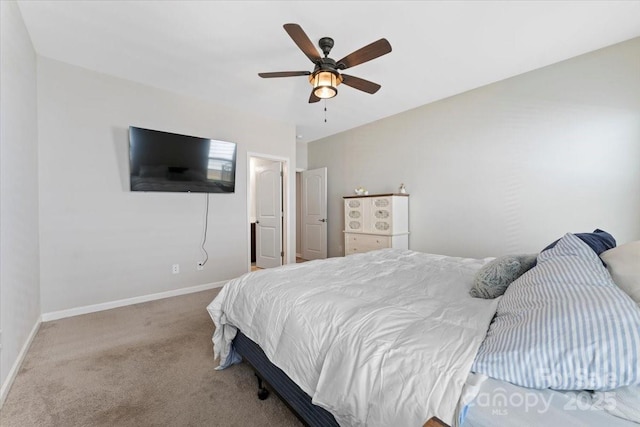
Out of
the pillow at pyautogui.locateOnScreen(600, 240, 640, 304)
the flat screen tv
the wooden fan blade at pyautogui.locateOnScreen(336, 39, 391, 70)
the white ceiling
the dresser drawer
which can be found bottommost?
the dresser drawer

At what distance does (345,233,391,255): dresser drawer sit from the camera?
390 cm

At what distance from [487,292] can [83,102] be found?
407 centimetres

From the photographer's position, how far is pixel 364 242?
418 centimetres

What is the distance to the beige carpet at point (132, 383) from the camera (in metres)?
1.43

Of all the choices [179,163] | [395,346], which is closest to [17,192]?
[179,163]

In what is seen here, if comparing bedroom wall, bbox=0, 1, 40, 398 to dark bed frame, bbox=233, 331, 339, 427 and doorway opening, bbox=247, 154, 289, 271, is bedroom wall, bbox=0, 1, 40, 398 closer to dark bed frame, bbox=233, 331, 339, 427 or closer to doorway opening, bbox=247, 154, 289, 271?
dark bed frame, bbox=233, 331, 339, 427

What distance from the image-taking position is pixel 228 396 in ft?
5.21

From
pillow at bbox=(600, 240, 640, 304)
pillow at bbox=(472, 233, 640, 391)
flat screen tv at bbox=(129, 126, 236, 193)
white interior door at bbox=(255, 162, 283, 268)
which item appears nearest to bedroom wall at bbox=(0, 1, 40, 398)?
flat screen tv at bbox=(129, 126, 236, 193)

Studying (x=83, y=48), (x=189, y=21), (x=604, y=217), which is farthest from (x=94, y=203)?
(x=604, y=217)

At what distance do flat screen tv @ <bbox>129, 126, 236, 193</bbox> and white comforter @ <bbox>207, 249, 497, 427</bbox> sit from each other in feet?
7.00

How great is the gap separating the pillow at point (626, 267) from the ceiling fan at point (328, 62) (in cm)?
176

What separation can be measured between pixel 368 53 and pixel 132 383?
9.37 feet

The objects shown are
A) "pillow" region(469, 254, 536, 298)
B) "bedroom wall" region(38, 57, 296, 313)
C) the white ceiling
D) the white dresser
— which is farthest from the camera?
the white dresser

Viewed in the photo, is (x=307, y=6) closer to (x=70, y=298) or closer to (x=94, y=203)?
(x=94, y=203)
